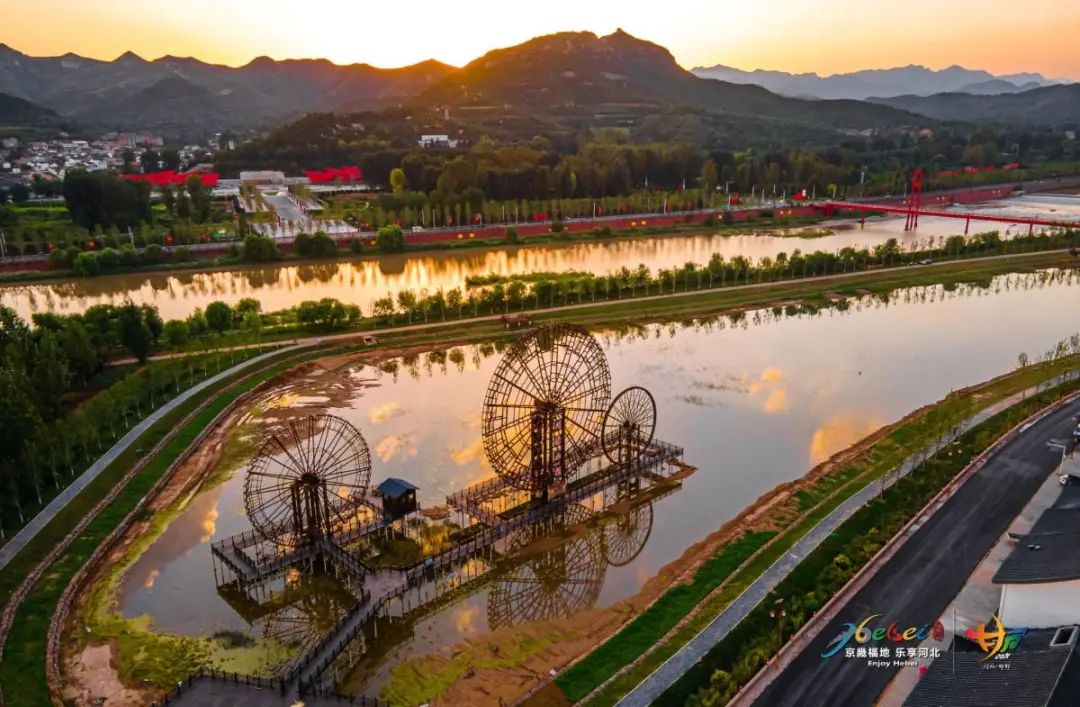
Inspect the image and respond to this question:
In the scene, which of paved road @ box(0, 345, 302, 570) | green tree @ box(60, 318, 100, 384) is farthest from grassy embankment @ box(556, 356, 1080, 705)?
green tree @ box(60, 318, 100, 384)

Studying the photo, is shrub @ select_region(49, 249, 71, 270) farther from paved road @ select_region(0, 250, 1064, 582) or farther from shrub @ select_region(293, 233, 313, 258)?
paved road @ select_region(0, 250, 1064, 582)

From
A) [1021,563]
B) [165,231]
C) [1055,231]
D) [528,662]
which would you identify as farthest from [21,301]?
[1055,231]

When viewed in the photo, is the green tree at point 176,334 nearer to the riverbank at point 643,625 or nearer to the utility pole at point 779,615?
the riverbank at point 643,625

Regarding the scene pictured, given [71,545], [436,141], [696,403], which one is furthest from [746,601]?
[436,141]

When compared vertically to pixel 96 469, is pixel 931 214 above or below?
above

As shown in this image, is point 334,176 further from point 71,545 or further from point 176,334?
point 71,545

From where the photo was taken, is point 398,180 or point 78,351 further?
point 398,180
